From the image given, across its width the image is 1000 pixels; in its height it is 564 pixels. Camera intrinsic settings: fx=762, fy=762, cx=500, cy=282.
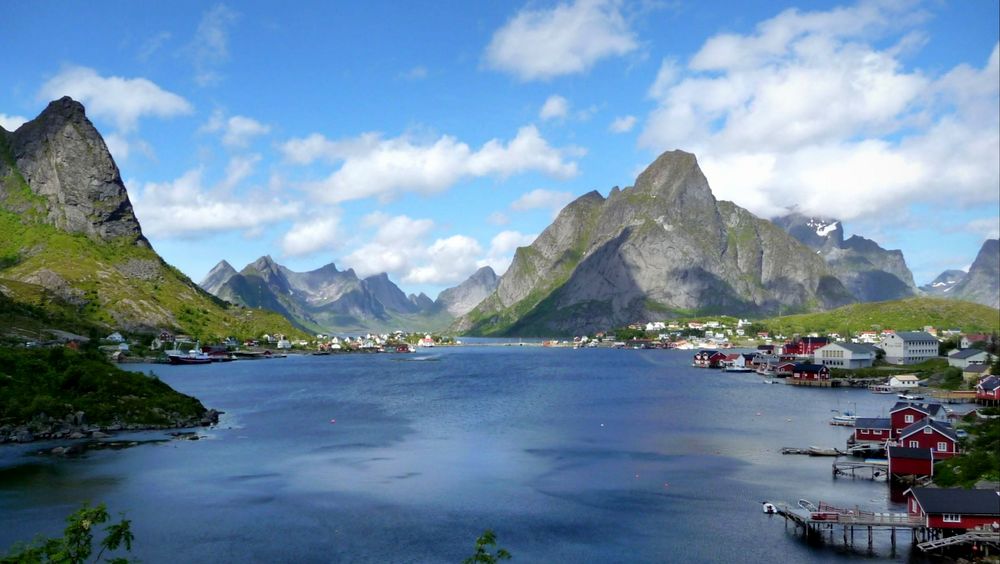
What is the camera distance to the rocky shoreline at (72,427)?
201ft

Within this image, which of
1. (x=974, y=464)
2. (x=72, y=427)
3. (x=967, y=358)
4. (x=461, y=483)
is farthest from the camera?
(x=967, y=358)

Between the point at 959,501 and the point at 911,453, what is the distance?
43.8ft

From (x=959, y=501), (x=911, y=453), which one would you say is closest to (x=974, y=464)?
(x=911, y=453)

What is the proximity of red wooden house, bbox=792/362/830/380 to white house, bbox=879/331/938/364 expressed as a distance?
73.7ft

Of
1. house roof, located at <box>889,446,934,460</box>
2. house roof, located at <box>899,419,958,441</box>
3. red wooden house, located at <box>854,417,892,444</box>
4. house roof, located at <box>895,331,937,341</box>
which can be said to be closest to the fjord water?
house roof, located at <box>889,446,934,460</box>

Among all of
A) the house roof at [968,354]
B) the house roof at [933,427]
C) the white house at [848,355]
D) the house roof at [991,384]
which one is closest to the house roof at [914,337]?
the white house at [848,355]

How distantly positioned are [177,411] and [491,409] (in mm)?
32749

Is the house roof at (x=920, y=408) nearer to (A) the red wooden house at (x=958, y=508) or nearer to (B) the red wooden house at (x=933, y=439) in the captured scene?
(B) the red wooden house at (x=933, y=439)

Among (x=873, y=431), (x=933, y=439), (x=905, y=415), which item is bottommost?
(x=873, y=431)

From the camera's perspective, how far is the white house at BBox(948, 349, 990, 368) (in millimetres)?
105875

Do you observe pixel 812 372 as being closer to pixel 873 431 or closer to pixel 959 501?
pixel 873 431

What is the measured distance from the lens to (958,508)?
116 feet

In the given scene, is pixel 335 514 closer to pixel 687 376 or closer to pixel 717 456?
pixel 717 456

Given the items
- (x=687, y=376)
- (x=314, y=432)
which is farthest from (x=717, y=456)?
(x=687, y=376)
